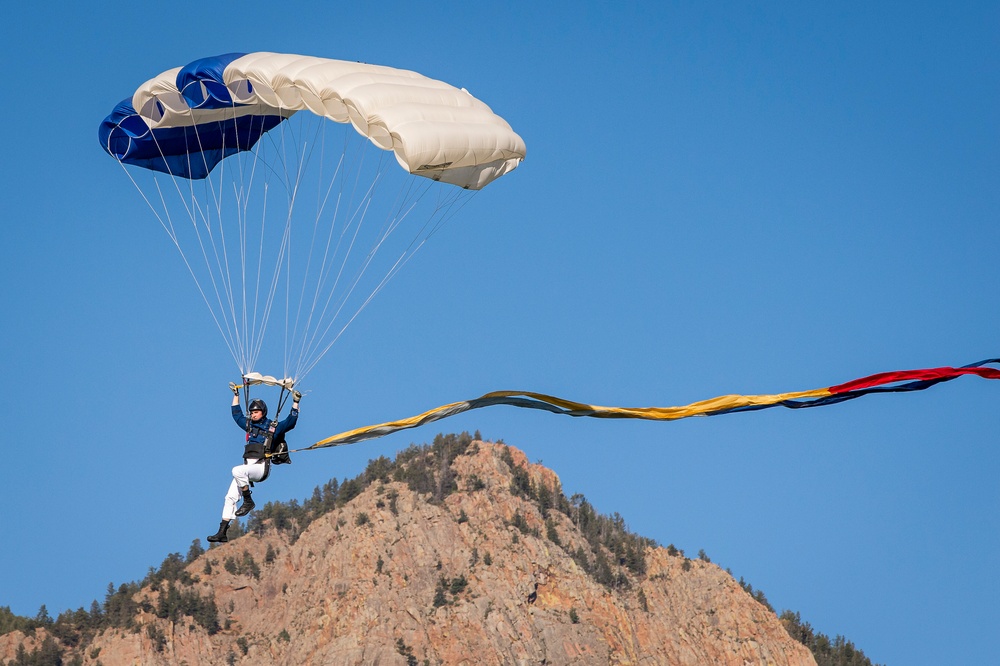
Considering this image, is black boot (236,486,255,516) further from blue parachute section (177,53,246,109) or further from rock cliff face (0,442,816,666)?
rock cliff face (0,442,816,666)

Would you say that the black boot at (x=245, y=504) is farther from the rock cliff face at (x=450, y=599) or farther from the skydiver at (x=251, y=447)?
the rock cliff face at (x=450, y=599)

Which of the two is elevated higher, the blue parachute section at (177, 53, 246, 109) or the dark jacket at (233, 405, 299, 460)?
the blue parachute section at (177, 53, 246, 109)

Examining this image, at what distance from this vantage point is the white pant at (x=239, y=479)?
25.1m

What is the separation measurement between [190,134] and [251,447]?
764cm

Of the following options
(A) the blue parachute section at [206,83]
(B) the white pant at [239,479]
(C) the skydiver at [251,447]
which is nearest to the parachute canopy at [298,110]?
(A) the blue parachute section at [206,83]

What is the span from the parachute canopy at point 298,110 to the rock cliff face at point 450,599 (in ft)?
113

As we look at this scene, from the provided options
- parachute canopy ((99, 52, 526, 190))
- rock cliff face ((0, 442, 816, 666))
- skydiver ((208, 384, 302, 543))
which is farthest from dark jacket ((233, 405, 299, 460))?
rock cliff face ((0, 442, 816, 666))

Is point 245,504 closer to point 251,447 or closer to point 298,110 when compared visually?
point 251,447

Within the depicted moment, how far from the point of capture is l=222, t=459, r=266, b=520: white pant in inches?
987

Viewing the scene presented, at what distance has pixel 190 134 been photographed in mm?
30406

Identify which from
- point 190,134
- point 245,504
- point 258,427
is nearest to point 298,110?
point 190,134

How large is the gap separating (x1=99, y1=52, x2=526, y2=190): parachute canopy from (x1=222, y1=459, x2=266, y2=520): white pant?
4.94 meters

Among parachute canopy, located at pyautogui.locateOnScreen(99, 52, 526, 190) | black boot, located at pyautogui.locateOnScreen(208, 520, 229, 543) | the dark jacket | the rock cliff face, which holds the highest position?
the rock cliff face

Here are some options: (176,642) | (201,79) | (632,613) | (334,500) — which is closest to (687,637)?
(632,613)
